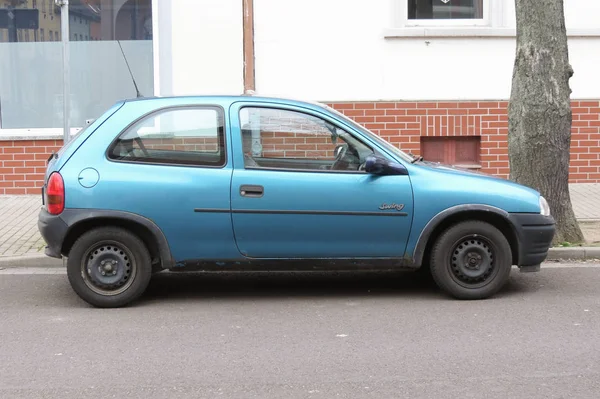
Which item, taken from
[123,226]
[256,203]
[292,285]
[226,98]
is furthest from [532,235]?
[123,226]

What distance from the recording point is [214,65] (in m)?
12.8

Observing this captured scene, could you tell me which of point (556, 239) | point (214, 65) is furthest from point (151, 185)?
point (214, 65)

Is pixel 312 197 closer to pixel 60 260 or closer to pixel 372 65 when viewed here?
pixel 60 260

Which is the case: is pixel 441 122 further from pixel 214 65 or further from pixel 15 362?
pixel 15 362

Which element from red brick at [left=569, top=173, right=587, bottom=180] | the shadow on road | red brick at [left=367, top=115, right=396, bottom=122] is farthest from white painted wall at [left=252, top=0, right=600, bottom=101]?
the shadow on road

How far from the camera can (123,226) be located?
6.92m

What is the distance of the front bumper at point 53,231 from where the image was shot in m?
6.82

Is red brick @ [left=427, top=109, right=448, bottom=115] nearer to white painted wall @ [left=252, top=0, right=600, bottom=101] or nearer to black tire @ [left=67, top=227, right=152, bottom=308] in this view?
white painted wall @ [left=252, top=0, right=600, bottom=101]

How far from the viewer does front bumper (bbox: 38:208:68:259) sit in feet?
22.4

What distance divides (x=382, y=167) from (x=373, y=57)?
6.17 m

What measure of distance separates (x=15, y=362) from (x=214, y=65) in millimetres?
7766

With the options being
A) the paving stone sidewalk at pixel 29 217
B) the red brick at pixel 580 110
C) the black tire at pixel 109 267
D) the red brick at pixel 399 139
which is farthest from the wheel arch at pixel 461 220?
the red brick at pixel 580 110

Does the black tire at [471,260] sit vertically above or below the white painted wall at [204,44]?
below

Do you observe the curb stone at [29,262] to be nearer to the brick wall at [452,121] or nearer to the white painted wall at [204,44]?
the white painted wall at [204,44]
